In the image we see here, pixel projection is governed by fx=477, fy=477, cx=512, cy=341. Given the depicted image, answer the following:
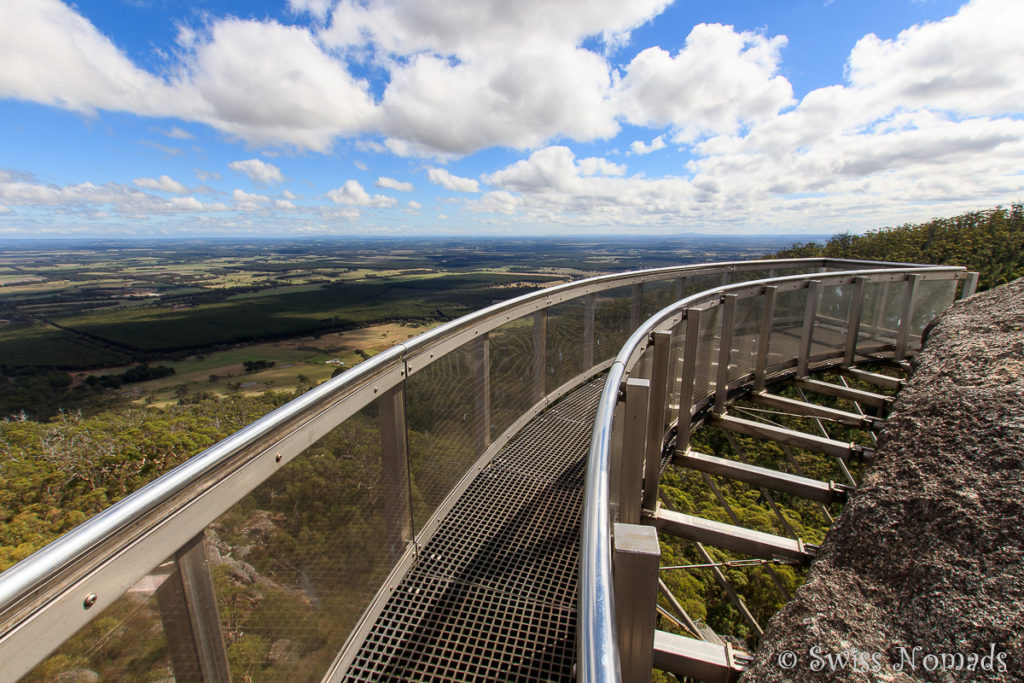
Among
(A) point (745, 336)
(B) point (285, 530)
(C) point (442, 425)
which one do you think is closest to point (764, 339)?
(A) point (745, 336)

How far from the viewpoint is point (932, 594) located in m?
2.38

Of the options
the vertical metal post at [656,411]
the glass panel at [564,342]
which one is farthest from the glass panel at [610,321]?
the vertical metal post at [656,411]

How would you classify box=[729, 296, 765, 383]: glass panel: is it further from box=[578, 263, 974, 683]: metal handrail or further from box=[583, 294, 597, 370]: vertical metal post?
box=[578, 263, 974, 683]: metal handrail

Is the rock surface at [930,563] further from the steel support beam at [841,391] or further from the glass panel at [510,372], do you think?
the steel support beam at [841,391]

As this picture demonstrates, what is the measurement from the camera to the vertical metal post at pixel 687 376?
414 cm

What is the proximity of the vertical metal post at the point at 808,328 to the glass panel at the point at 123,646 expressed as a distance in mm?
6575

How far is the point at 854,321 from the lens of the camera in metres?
6.41

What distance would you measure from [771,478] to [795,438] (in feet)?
3.24

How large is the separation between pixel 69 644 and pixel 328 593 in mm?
1040

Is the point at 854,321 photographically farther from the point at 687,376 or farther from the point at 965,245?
the point at 965,245

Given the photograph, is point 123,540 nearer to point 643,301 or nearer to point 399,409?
point 399,409

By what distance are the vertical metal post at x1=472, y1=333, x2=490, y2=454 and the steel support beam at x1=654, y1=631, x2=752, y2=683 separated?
66.8 inches

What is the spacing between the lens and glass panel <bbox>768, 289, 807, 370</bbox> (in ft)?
19.1

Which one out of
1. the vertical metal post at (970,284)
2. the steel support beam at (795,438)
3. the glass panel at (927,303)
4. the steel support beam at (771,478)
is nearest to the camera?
the steel support beam at (771,478)
